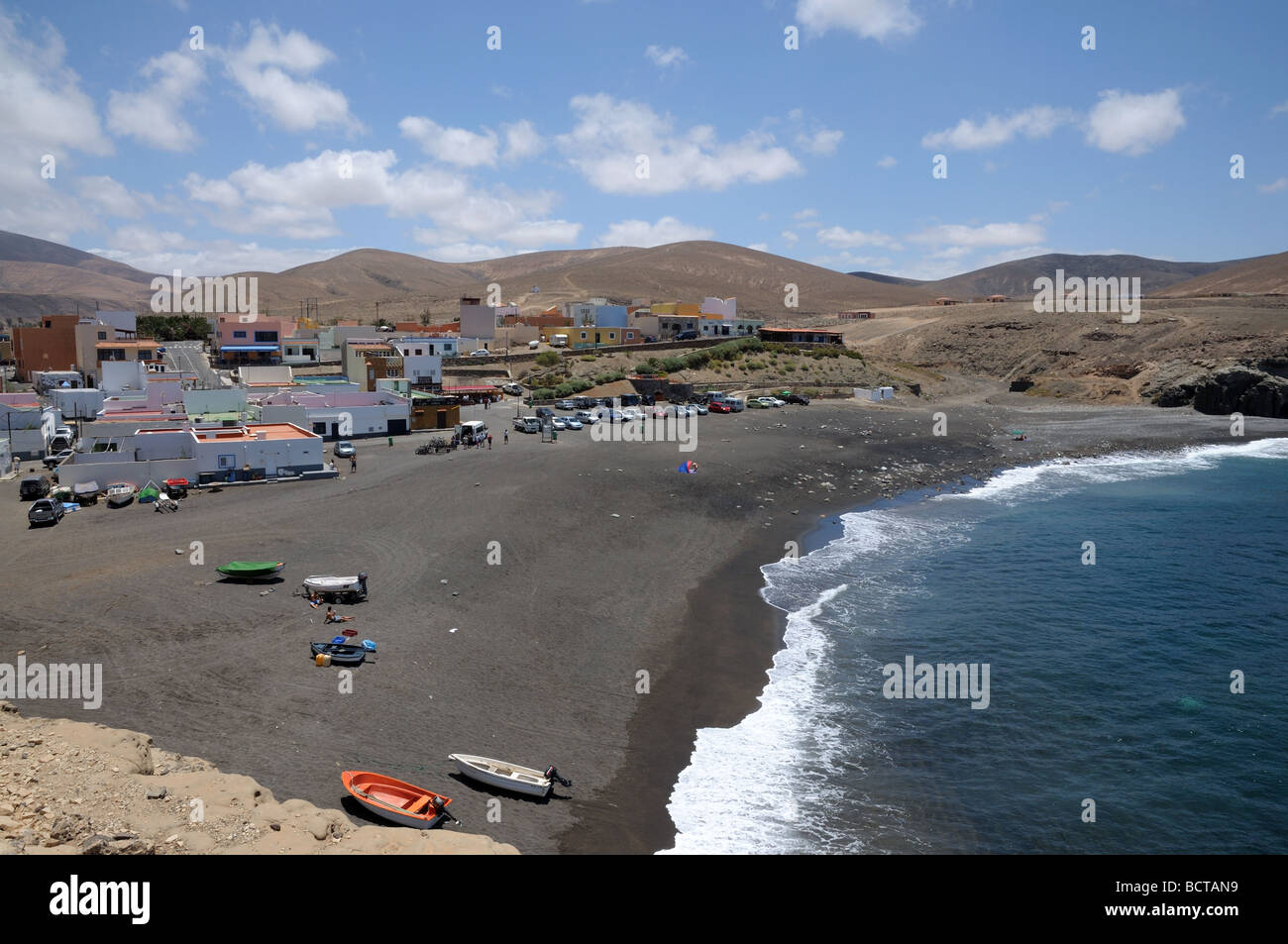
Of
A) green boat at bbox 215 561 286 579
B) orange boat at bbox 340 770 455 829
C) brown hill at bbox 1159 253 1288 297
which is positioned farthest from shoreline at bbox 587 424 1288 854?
brown hill at bbox 1159 253 1288 297

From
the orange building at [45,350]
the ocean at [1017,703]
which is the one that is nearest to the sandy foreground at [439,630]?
the ocean at [1017,703]

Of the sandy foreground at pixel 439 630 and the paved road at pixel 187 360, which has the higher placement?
the paved road at pixel 187 360

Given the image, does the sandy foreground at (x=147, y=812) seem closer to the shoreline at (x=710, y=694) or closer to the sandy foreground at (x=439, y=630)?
the sandy foreground at (x=439, y=630)

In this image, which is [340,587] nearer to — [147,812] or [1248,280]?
[147,812]

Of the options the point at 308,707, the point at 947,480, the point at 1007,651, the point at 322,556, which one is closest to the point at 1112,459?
the point at 947,480

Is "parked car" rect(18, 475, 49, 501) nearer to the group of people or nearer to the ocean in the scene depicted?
the group of people

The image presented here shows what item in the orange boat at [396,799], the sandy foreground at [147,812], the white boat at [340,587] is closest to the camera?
the sandy foreground at [147,812]

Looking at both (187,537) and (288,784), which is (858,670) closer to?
(288,784)
